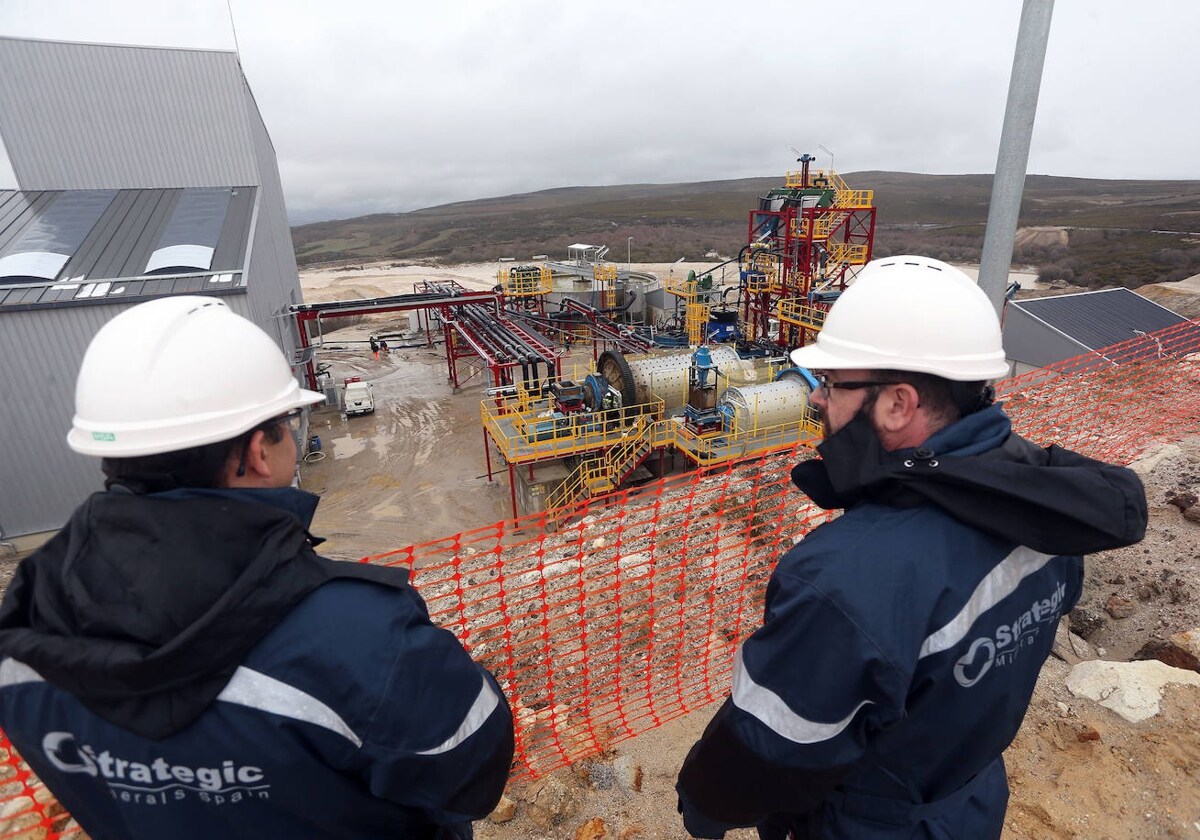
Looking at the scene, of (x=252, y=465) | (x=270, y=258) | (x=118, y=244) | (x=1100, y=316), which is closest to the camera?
(x=252, y=465)

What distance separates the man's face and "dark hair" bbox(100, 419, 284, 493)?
1759 mm

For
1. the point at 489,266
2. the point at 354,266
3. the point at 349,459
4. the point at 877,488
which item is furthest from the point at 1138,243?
the point at 354,266

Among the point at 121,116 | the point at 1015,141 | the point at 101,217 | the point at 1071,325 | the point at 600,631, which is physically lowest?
the point at 600,631

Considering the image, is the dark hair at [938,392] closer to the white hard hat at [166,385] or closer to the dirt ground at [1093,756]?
the white hard hat at [166,385]

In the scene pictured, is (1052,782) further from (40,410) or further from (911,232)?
(911,232)

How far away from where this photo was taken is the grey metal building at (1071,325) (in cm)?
1647

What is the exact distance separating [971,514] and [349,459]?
19.0 meters

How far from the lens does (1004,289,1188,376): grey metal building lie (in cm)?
1647

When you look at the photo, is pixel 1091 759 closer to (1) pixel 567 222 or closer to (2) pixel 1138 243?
(2) pixel 1138 243

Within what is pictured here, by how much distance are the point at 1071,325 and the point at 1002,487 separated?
782 inches

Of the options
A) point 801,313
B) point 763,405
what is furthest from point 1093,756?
point 801,313

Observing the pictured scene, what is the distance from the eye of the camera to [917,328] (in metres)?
1.96

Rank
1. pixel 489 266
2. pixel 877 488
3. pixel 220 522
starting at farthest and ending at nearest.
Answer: pixel 489 266
pixel 877 488
pixel 220 522

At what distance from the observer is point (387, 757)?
1608mm
